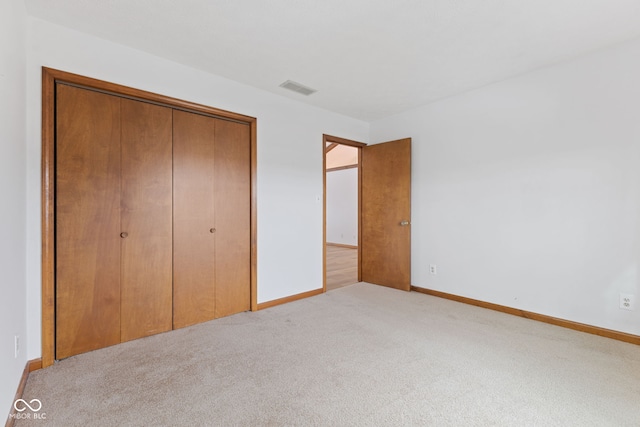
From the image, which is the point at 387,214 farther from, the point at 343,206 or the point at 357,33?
the point at 343,206

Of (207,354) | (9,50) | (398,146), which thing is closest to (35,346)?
(207,354)

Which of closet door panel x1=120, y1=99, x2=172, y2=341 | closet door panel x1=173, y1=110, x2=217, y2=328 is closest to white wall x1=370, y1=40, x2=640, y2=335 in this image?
closet door panel x1=173, y1=110, x2=217, y2=328

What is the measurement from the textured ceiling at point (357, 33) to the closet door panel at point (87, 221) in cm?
61

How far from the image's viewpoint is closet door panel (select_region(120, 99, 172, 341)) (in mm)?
2375

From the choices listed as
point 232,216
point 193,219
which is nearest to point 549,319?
point 232,216

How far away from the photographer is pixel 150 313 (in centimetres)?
250

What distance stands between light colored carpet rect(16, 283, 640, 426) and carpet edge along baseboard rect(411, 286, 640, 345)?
0.08 metres

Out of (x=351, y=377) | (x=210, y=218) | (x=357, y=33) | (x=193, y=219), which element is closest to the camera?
(x=351, y=377)

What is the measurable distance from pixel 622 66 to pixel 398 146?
2134 mm

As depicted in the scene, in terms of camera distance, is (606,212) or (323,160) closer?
(606,212)

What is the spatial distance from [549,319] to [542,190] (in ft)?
4.08

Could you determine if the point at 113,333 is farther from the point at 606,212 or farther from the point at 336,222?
the point at 336,222

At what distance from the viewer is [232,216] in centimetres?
300

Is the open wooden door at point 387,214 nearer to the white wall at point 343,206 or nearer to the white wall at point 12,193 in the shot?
the white wall at point 12,193
